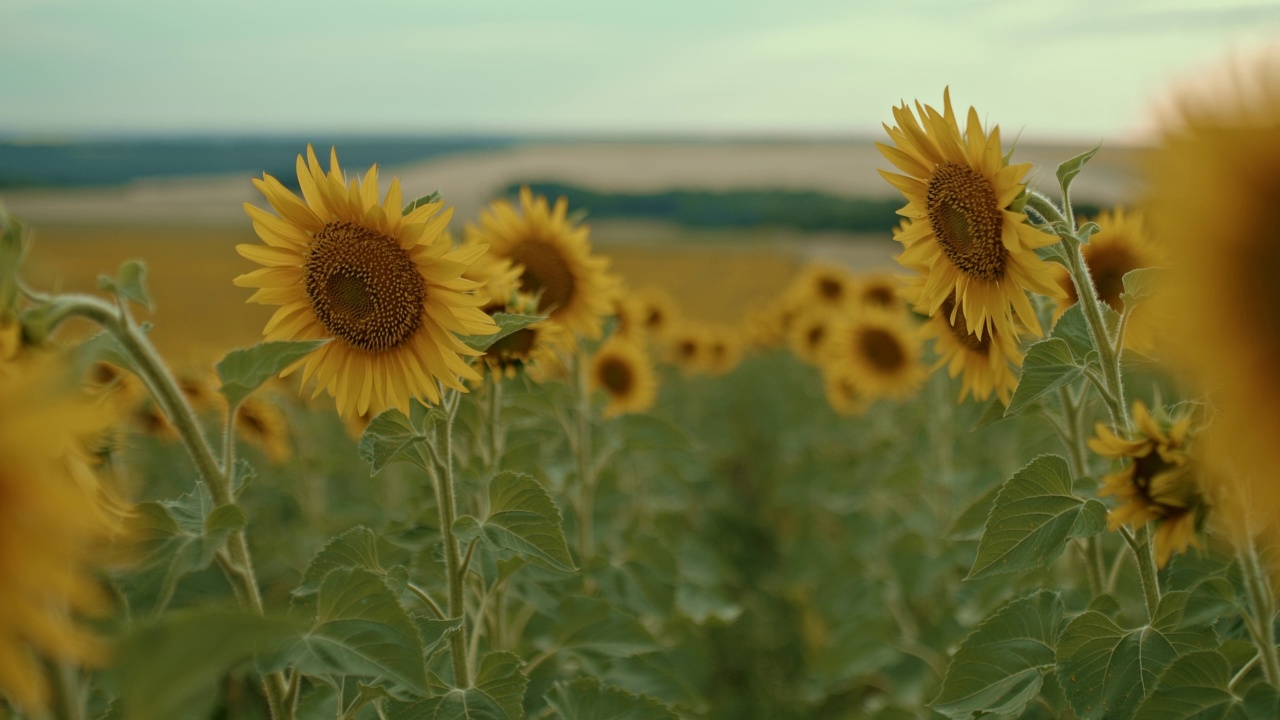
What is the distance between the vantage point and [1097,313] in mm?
1780

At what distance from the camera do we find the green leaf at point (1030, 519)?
71.0 inches

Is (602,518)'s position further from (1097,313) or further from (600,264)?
(1097,313)

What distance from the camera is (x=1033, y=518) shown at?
1.83 meters

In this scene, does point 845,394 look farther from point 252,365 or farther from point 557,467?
point 252,365

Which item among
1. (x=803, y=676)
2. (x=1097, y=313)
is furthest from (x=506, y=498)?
(x=803, y=676)

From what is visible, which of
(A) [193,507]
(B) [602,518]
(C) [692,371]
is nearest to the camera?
(A) [193,507]

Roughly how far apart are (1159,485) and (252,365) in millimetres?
1579

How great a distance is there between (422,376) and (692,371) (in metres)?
7.90

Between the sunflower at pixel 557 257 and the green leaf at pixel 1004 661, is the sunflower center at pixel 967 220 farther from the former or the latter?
the sunflower at pixel 557 257

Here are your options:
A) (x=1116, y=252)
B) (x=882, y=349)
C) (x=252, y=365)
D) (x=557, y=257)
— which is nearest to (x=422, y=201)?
(x=252, y=365)

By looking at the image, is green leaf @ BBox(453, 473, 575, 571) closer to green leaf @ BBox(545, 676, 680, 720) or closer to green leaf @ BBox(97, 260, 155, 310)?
green leaf @ BBox(545, 676, 680, 720)

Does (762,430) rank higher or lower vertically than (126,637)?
lower

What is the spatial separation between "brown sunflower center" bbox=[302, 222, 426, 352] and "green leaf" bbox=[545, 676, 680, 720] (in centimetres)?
84

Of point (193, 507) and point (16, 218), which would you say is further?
point (193, 507)
